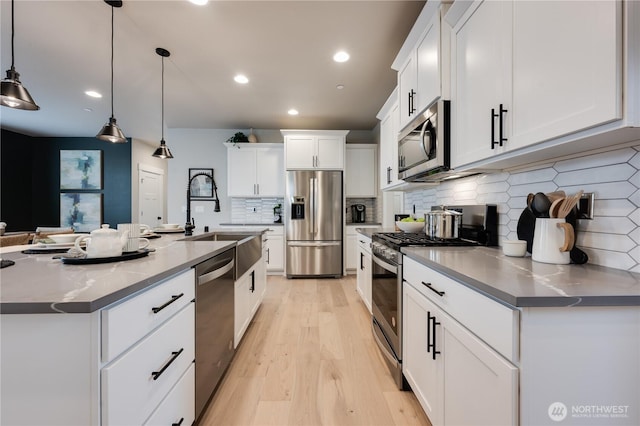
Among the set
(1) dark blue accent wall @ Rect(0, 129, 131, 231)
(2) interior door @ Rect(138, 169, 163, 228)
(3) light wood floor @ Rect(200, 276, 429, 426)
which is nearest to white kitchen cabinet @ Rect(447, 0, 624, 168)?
(3) light wood floor @ Rect(200, 276, 429, 426)

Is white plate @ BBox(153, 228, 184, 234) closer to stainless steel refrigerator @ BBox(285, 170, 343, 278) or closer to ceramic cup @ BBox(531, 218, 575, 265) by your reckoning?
stainless steel refrigerator @ BBox(285, 170, 343, 278)

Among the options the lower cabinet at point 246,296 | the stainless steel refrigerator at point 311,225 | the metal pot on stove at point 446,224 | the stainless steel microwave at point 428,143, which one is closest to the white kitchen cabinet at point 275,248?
the stainless steel refrigerator at point 311,225

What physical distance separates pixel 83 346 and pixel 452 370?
122 centimetres

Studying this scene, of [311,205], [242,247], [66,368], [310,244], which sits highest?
[311,205]

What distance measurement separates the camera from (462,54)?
4.75 ft

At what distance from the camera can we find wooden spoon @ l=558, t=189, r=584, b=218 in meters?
1.03

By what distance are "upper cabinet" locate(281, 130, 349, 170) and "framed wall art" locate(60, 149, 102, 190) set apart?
193 inches

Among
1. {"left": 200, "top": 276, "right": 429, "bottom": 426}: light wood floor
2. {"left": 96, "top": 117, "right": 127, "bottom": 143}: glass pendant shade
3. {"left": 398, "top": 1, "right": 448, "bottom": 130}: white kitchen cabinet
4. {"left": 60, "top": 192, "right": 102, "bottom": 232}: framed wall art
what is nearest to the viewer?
{"left": 200, "top": 276, "right": 429, "bottom": 426}: light wood floor

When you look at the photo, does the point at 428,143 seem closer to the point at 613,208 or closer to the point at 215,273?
the point at 613,208

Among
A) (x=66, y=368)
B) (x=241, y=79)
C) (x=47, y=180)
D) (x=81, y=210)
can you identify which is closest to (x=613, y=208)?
(x=66, y=368)

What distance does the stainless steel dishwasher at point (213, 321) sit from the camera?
4.21ft

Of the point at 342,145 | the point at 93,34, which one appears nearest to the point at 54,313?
the point at 93,34

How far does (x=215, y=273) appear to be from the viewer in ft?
4.78

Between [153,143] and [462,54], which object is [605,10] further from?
[153,143]
